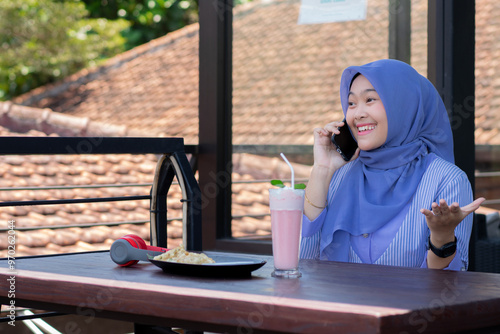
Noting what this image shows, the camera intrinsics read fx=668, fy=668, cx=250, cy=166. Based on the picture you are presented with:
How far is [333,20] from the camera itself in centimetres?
294

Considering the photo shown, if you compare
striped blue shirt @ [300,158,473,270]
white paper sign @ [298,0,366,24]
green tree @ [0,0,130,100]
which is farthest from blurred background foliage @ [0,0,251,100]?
striped blue shirt @ [300,158,473,270]

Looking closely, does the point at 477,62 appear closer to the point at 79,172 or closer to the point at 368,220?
the point at 368,220

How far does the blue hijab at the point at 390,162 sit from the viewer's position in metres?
1.72

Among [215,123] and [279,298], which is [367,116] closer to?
[279,298]

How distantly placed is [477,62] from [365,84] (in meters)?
1.05

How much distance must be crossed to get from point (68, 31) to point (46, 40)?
0.44 meters

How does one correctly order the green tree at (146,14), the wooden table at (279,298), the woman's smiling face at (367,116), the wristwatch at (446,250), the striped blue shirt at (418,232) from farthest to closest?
1. the green tree at (146,14)
2. the woman's smiling face at (367,116)
3. the striped blue shirt at (418,232)
4. the wristwatch at (446,250)
5. the wooden table at (279,298)

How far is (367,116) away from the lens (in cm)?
179

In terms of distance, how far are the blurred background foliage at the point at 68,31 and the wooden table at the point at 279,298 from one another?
11.8 m

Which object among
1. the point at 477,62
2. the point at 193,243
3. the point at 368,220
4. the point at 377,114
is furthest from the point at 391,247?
the point at 477,62

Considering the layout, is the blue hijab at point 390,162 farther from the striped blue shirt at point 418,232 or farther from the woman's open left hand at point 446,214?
the woman's open left hand at point 446,214

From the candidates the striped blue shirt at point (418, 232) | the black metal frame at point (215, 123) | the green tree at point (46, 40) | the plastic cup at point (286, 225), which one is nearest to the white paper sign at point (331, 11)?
the black metal frame at point (215, 123)

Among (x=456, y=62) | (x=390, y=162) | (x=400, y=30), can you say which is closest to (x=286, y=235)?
(x=390, y=162)

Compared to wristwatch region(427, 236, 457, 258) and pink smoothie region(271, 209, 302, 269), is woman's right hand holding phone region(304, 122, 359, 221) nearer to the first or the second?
wristwatch region(427, 236, 457, 258)
